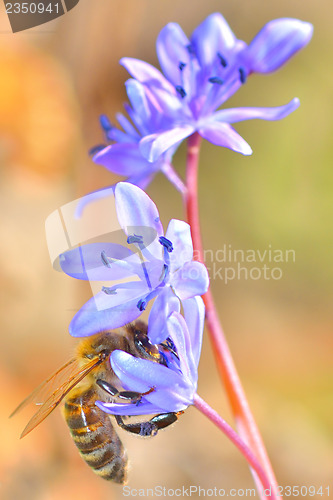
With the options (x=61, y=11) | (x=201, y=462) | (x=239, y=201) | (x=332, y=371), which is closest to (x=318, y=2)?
(x=239, y=201)

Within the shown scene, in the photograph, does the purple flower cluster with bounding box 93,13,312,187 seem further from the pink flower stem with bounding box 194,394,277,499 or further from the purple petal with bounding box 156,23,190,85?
the pink flower stem with bounding box 194,394,277,499

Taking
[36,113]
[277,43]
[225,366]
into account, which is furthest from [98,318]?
[36,113]

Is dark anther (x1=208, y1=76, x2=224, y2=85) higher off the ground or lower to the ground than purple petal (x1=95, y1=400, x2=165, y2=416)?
higher

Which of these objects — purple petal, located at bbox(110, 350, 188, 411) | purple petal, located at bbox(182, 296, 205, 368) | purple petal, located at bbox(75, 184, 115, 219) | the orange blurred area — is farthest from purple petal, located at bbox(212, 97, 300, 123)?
the orange blurred area

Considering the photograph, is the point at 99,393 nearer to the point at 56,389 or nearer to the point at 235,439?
the point at 56,389

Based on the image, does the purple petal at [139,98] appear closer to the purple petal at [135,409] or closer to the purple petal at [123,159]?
the purple petal at [123,159]
